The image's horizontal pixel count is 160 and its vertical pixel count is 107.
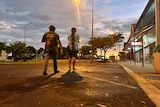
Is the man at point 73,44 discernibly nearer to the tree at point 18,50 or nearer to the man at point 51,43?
the man at point 51,43

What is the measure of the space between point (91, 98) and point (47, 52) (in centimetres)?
463

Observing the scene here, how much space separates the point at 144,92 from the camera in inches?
236

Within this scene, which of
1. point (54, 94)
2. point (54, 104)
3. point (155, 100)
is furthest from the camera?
point (54, 94)

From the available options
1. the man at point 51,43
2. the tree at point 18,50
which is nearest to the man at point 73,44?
the man at point 51,43

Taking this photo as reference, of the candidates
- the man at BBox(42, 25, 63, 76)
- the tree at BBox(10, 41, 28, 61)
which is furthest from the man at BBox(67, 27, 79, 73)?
the tree at BBox(10, 41, 28, 61)

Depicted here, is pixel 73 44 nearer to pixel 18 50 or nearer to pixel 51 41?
pixel 51 41

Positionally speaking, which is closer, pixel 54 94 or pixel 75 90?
pixel 54 94

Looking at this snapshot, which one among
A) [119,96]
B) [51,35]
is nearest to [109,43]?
[51,35]

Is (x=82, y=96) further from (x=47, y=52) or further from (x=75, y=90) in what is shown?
(x=47, y=52)

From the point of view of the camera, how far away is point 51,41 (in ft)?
30.7

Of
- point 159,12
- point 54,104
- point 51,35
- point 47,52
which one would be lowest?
point 54,104

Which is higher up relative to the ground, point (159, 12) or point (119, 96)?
point (159, 12)

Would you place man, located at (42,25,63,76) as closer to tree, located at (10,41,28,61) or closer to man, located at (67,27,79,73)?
man, located at (67,27,79,73)

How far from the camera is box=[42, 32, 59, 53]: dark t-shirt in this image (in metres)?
9.36
